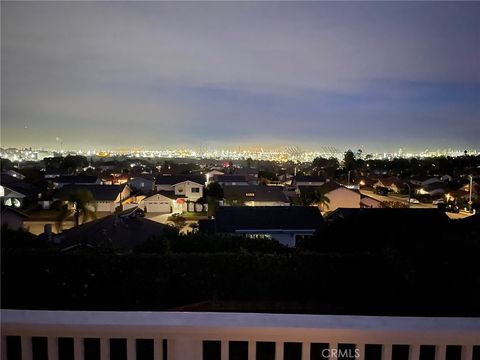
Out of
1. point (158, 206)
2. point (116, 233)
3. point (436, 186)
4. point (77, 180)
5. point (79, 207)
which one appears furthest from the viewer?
point (436, 186)

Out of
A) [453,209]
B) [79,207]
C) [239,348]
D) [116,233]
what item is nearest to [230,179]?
[79,207]

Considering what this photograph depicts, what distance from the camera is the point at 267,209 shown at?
12867 mm

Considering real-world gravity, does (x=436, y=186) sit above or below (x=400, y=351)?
below

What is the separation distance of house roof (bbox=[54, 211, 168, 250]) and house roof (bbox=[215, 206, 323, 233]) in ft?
8.09

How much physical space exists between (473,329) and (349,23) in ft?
8.83

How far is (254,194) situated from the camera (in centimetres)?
2077

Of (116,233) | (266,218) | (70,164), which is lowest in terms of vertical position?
(266,218)

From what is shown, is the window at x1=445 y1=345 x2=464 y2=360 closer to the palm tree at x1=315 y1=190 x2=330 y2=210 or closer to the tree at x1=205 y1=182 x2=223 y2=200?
the palm tree at x1=315 y1=190 x2=330 y2=210

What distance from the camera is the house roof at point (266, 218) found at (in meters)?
11.8

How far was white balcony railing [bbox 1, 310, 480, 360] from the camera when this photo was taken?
1.07 m

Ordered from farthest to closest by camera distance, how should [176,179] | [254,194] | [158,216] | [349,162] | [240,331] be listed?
[349,162]
[176,179]
[254,194]
[158,216]
[240,331]

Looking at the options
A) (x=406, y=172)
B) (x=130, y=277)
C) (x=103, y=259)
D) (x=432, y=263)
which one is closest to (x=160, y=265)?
(x=130, y=277)

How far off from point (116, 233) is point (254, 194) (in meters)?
12.0

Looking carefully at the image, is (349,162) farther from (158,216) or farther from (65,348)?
(65,348)
